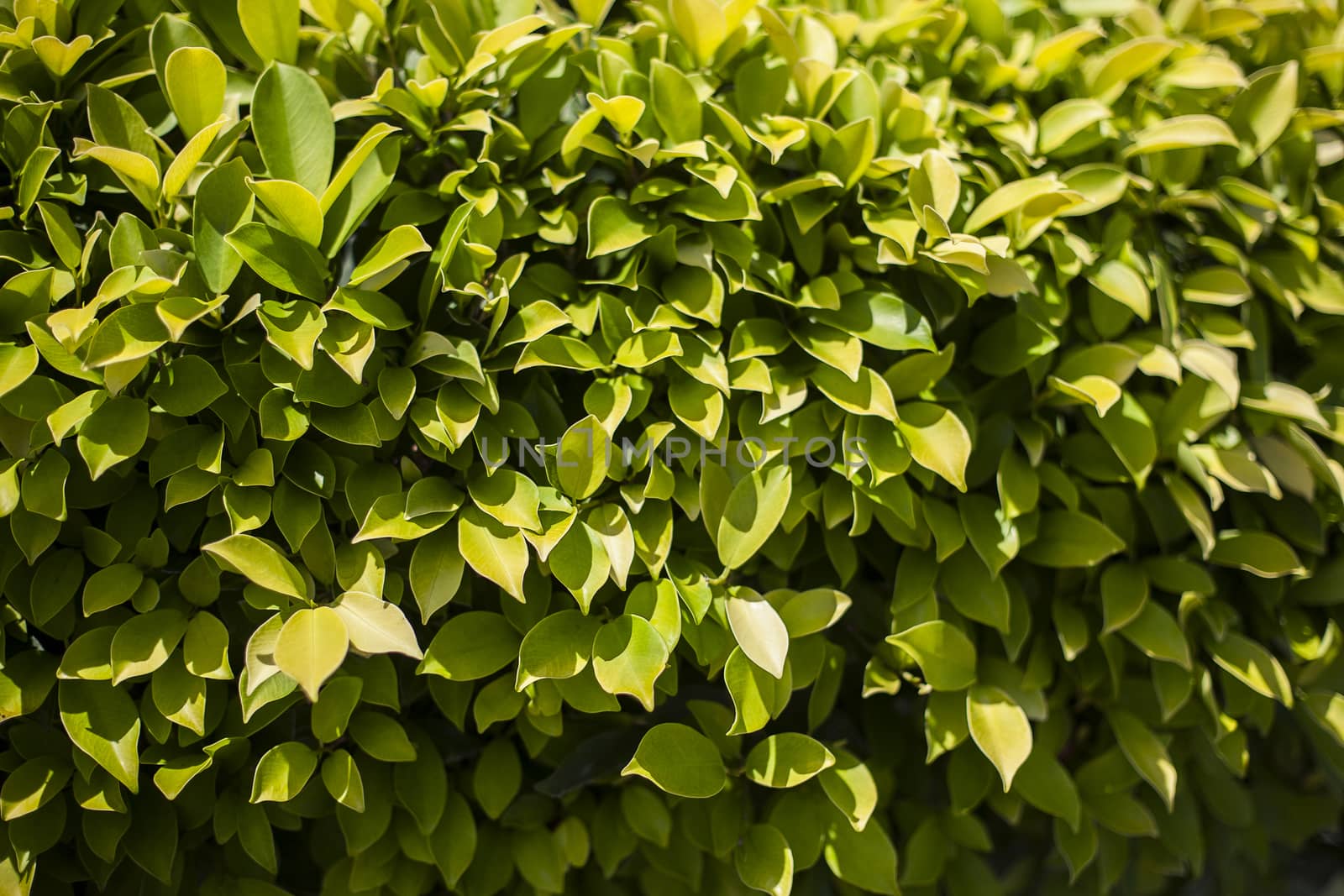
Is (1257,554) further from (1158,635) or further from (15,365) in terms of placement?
(15,365)

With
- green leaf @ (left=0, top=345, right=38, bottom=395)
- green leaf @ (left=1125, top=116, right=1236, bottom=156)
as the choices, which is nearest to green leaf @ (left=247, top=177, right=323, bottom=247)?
green leaf @ (left=0, top=345, right=38, bottom=395)

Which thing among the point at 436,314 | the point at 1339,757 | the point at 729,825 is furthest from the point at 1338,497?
the point at 436,314

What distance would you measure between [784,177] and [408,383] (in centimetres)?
46

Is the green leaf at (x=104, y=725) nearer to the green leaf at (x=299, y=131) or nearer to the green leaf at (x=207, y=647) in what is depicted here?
the green leaf at (x=207, y=647)

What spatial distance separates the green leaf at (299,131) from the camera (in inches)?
34.4

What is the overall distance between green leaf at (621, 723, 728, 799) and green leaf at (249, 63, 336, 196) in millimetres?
568

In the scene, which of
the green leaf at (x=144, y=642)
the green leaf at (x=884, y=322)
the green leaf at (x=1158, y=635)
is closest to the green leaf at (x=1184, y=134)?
the green leaf at (x=884, y=322)

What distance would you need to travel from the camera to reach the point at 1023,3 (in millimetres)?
1265

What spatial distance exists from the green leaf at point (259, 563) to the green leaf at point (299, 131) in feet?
1.02

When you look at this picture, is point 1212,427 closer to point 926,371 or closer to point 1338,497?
point 1338,497

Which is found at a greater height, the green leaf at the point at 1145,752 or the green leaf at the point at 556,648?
the green leaf at the point at 556,648

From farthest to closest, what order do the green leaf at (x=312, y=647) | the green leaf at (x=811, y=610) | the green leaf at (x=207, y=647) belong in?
the green leaf at (x=811, y=610)
the green leaf at (x=207, y=647)
the green leaf at (x=312, y=647)

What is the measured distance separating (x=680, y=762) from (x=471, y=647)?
214mm

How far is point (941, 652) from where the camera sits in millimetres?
1000
